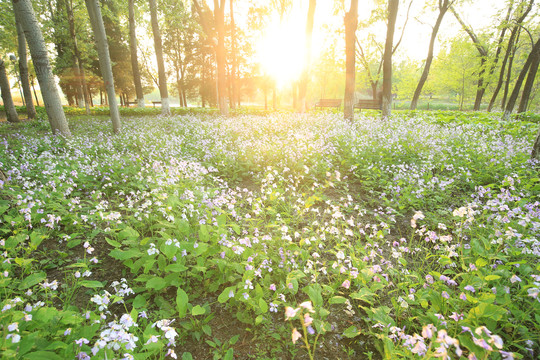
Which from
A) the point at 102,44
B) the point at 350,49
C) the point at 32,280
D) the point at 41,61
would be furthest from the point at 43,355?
the point at 350,49

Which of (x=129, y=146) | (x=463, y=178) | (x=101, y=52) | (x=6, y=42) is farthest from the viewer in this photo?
(x=6, y=42)

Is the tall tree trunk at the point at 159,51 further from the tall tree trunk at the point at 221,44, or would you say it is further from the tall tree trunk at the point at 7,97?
the tall tree trunk at the point at 7,97

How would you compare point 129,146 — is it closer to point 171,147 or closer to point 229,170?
point 171,147

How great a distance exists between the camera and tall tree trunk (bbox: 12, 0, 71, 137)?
678cm

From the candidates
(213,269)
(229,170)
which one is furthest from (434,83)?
(213,269)

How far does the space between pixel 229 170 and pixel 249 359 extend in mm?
4901

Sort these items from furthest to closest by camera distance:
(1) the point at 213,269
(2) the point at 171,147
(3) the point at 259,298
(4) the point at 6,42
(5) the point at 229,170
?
(4) the point at 6,42, (2) the point at 171,147, (5) the point at 229,170, (1) the point at 213,269, (3) the point at 259,298

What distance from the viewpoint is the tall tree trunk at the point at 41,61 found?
22.2 ft

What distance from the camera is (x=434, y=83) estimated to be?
1556 inches

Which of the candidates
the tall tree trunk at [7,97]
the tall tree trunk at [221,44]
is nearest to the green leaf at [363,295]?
the tall tree trunk at [221,44]

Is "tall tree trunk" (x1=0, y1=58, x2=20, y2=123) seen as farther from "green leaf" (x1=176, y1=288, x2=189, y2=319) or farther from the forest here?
"green leaf" (x1=176, y1=288, x2=189, y2=319)

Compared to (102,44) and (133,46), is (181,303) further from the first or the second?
(133,46)

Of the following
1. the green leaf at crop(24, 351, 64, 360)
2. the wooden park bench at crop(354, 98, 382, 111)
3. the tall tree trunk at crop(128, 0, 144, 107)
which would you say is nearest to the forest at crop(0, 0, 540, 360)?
the green leaf at crop(24, 351, 64, 360)

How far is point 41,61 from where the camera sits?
7285mm
